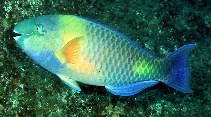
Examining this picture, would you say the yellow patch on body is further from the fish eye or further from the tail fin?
the tail fin

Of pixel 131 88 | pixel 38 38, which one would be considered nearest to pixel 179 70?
pixel 131 88

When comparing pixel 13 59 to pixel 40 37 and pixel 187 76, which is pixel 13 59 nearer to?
pixel 40 37

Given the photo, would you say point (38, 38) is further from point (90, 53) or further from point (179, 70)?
point (179, 70)

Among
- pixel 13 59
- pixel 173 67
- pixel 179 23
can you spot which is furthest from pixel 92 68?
pixel 179 23

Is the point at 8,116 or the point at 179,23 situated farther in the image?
the point at 179,23

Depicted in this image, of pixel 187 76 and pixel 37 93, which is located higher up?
pixel 187 76

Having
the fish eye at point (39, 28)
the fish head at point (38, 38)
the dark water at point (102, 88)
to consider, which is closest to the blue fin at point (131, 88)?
the dark water at point (102, 88)
